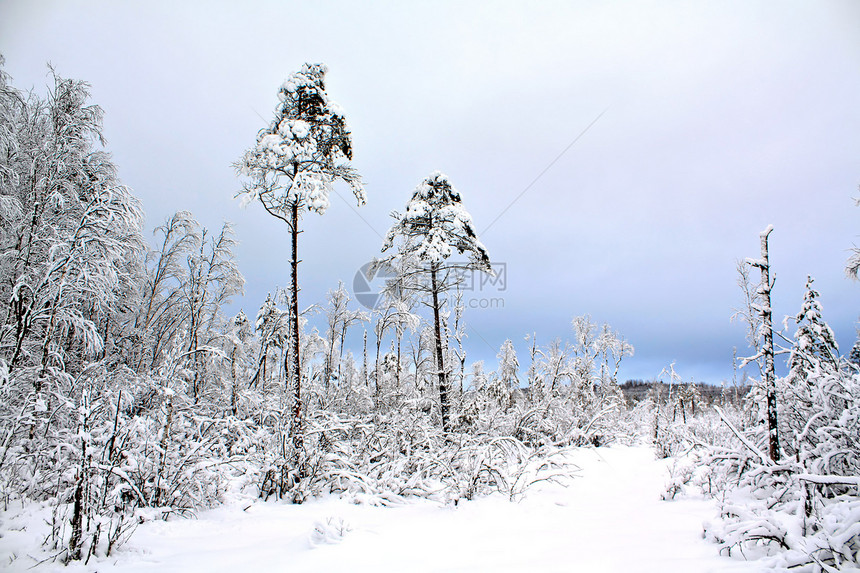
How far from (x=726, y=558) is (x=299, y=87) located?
11.9 meters

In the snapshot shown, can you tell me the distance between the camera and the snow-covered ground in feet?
11.3

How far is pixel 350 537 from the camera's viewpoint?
4.52 metres

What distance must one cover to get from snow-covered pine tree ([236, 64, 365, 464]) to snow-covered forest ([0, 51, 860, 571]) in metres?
0.06

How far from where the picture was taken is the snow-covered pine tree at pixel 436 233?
13.0m

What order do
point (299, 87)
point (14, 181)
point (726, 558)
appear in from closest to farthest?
point (726, 558)
point (299, 87)
point (14, 181)

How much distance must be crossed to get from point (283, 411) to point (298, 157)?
629cm

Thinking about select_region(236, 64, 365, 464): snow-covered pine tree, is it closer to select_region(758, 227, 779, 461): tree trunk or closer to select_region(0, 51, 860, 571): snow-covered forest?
select_region(0, 51, 860, 571): snow-covered forest

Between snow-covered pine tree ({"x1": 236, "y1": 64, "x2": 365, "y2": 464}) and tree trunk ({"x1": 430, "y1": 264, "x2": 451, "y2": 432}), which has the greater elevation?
snow-covered pine tree ({"x1": 236, "y1": 64, "x2": 365, "y2": 464})

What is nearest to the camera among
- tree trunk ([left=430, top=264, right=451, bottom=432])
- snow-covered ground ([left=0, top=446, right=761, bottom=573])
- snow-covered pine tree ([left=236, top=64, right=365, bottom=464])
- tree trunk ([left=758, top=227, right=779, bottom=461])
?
snow-covered ground ([left=0, top=446, right=761, bottom=573])

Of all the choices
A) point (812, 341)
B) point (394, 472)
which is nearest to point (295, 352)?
point (394, 472)

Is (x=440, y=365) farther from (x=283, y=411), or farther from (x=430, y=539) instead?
(x=430, y=539)

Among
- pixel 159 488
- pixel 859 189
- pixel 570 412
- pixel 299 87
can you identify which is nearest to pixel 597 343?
pixel 570 412

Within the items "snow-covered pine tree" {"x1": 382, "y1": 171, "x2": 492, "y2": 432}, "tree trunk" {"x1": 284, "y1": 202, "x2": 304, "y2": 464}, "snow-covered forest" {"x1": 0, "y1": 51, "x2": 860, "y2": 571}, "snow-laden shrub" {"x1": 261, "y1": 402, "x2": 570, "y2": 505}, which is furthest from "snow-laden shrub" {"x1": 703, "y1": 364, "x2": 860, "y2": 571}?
"snow-covered pine tree" {"x1": 382, "y1": 171, "x2": 492, "y2": 432}

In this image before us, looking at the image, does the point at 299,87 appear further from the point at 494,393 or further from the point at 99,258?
the point at 494,393
